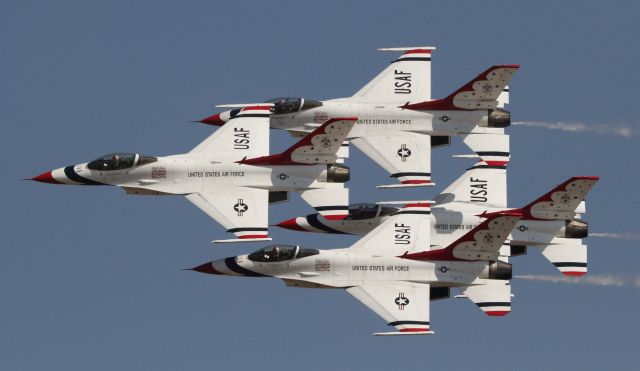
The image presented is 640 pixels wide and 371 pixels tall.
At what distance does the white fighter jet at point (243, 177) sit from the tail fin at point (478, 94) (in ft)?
19.2

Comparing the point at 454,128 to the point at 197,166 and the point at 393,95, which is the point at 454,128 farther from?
the point at 197,166

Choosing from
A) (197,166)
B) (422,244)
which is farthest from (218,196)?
(422,244)

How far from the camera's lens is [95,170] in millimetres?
116625

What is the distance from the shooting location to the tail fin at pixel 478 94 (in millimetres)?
118688

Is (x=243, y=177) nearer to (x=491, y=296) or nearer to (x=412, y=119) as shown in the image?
(x=412, y=119)

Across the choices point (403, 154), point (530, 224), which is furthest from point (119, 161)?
point (530, 224)

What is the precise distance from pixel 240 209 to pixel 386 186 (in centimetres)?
651

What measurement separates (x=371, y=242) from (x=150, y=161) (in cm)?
1027

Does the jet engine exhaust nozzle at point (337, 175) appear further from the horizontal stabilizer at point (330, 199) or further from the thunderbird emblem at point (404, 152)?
the thunderbird emblem at point (404, 152)

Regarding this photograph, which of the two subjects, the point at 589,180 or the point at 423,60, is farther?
the point at 423,60

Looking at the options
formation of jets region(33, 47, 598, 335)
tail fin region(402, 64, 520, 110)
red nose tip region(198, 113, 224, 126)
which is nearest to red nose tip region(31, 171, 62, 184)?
formation of jets region(33, 47, 598, 335)

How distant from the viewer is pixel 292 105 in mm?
119500

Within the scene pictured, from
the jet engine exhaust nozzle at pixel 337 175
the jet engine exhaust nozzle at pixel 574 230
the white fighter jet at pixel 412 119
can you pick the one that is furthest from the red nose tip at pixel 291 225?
the jet engine exhaust nozzle at pixel 574 230

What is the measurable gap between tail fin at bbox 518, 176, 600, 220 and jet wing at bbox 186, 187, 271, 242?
37.1 ft
